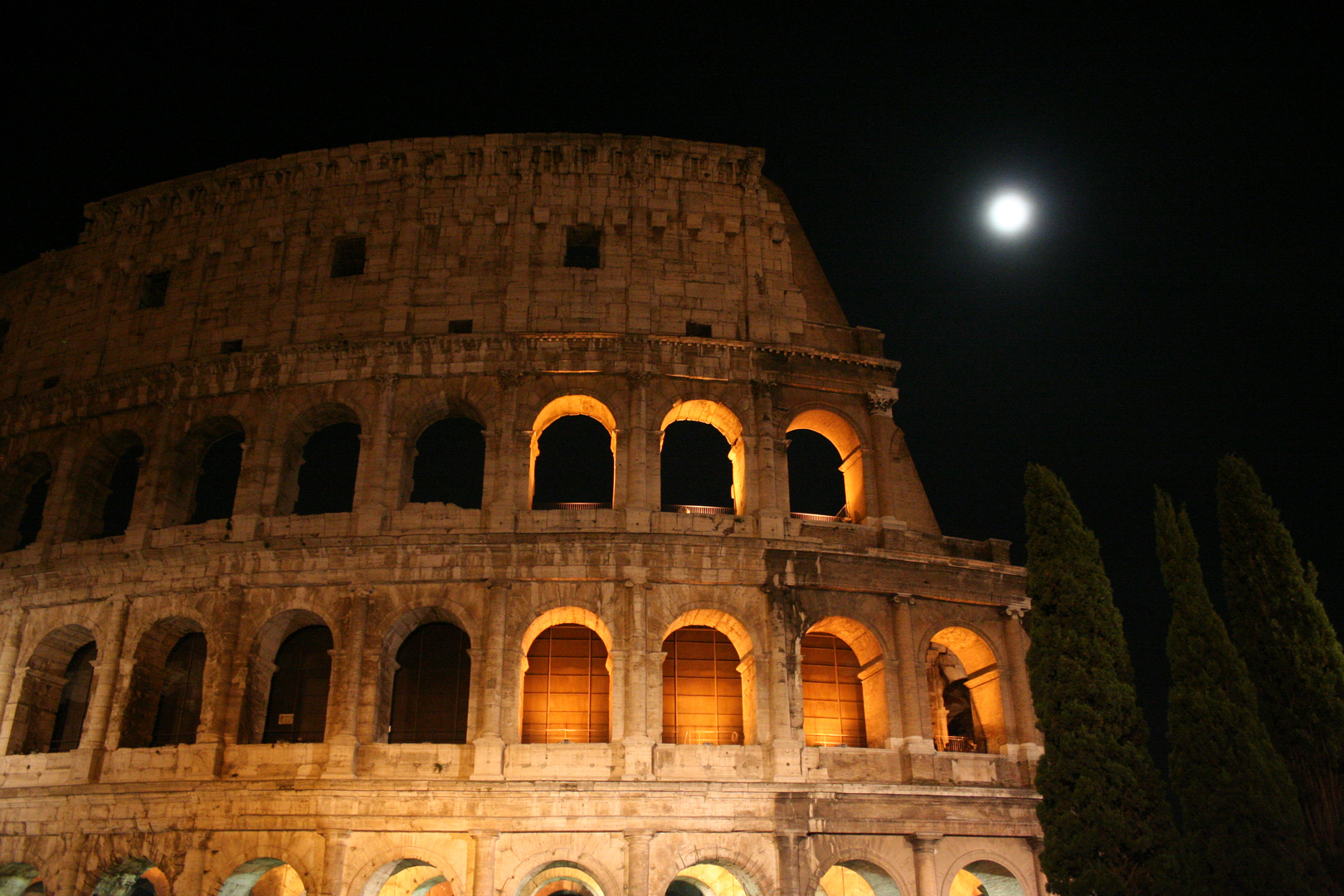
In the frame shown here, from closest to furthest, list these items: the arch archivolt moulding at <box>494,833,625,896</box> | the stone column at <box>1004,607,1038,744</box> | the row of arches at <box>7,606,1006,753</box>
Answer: the arch archivolt moulding at <box>494,833,625,896</box> → the row of arches at <box>7,606,1006,753</box> → the stone column at <box>1004,607,1038,744</box>

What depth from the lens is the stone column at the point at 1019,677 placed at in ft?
62.2

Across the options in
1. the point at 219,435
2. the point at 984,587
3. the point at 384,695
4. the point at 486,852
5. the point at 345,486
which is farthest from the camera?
the point at 345,486

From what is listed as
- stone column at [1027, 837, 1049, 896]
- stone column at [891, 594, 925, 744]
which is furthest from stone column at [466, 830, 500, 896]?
stone column at [1027, 837, 1049, 896]

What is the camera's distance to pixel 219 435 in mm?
21734

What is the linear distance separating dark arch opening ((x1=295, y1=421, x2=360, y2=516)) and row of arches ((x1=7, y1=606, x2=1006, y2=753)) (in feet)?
50.2

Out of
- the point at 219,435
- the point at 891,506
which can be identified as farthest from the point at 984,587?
the point at 219,435

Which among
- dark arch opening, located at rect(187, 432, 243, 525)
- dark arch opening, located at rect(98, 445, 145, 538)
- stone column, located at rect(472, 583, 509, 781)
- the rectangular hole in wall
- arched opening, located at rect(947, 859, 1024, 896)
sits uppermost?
dark arch opening, located at rect(187, 432, 243, 525)

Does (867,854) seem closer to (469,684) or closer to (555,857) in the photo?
(555,857)

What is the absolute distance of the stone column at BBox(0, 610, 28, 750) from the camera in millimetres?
19188

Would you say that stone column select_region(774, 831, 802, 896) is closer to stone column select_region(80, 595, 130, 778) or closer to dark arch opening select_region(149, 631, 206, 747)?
dark arch opening select_region(149, 631, 206, 747)

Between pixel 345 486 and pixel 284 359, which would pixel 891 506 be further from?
pixel 345 486

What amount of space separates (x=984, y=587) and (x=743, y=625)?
5149mm

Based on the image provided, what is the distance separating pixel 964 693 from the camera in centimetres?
2133

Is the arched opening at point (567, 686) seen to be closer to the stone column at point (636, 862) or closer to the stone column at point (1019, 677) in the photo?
the stone column at point (636, 862)
